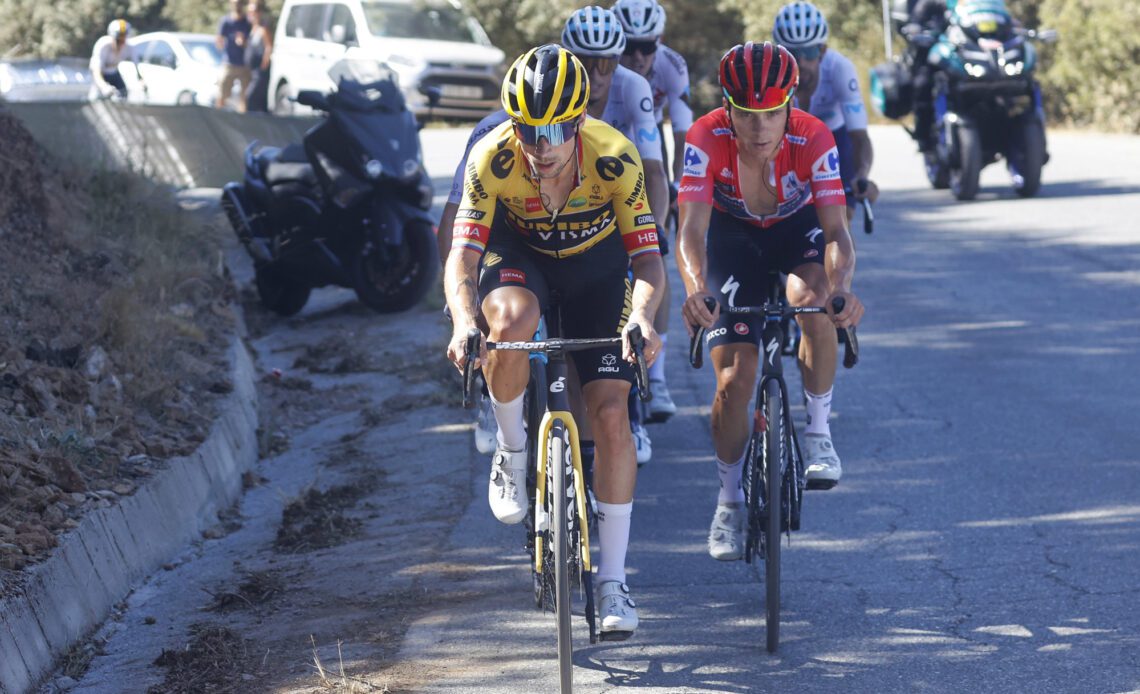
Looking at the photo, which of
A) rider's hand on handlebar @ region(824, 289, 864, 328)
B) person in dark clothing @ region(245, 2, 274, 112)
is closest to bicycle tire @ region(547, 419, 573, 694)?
rider's hand on handlebar @ region(824, 289, 864, 328)

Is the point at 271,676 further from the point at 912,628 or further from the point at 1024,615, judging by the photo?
the point at 1024,615

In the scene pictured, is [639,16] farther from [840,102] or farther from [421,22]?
[421,22]

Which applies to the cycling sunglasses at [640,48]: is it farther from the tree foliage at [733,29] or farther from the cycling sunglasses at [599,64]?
the tree foliage at [733,29]

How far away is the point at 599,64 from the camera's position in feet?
24.2

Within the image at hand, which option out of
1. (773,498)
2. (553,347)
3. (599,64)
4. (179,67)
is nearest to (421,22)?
(179,67)

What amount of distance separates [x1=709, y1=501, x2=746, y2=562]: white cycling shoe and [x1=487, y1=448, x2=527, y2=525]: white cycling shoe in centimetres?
88

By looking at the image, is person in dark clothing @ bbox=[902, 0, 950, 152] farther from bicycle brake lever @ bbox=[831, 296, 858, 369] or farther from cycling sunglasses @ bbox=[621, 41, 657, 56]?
bicycle brake lever @ bbox=[831, 296, 858, 369]

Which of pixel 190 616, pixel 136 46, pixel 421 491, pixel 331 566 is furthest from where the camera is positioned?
pixel 136 46

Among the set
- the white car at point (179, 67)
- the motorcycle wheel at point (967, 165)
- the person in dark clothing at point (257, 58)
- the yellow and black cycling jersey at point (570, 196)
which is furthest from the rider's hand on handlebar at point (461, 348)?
the white car at point (179, 67)

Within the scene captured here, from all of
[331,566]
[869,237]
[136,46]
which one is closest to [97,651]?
[331,566]

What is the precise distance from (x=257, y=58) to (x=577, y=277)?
1965cm

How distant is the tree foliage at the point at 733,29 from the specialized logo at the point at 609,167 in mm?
21534

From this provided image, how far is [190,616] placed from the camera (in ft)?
20.1

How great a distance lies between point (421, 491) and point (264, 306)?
5.14m
